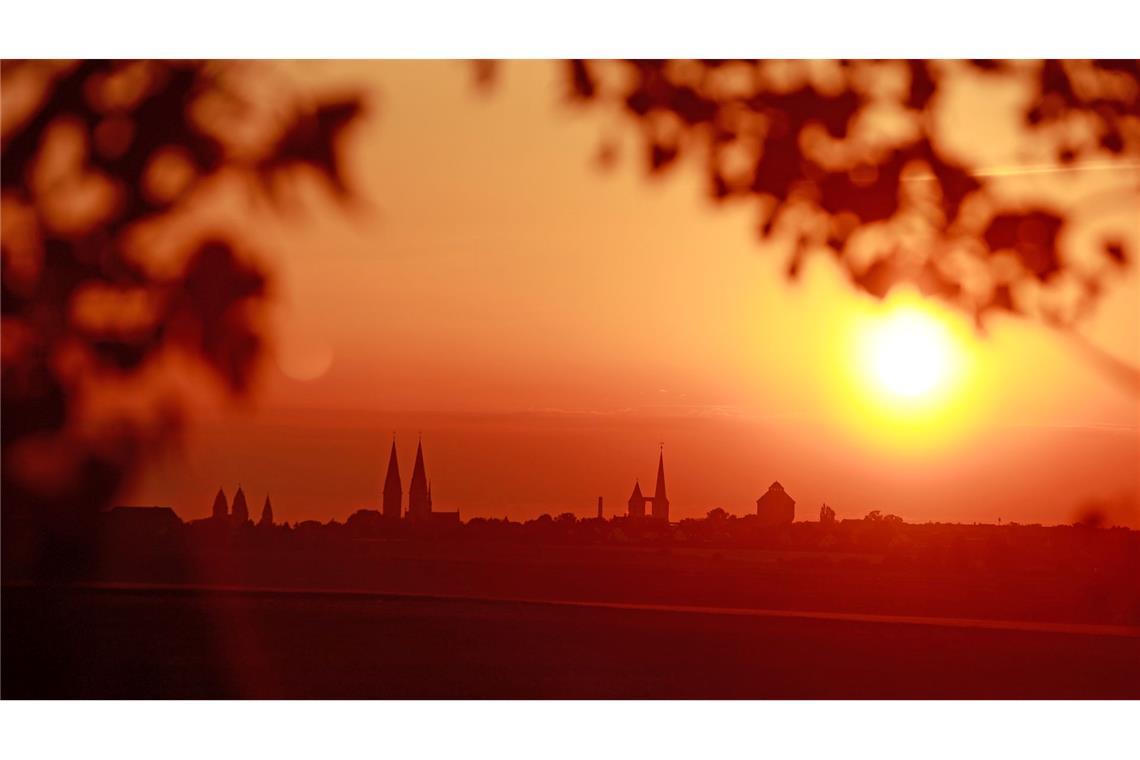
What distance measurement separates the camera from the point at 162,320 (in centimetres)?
412

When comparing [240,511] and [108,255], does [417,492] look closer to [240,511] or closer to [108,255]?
[240,511]

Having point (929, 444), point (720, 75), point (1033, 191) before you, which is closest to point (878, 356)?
point (929, 444)

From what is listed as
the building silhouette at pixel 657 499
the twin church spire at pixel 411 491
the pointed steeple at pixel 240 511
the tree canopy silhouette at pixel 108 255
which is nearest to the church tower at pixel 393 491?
the twin church spire at pixel 411 491

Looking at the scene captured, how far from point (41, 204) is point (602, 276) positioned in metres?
1.96

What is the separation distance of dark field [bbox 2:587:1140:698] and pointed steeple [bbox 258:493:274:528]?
245 mm

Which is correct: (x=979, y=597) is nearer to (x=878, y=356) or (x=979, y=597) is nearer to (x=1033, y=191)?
(x=878, y=356)

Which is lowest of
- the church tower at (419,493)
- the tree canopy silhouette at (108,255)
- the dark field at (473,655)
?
the dark field at (473,655)

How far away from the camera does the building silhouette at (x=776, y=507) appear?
14.1 feet

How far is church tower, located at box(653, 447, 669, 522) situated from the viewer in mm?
4281

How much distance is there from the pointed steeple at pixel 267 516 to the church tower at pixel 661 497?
1.35 metres

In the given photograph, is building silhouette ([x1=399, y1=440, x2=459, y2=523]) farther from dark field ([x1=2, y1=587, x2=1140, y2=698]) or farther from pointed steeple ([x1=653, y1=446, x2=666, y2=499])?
pointed steeple ([x1=653, y1=446, x2=666, y2=499])

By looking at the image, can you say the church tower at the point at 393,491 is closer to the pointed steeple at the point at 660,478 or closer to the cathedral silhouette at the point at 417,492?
the cathedral silhouette at the point at 417,492

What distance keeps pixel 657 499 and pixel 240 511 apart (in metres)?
1.47

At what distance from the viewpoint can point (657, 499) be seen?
14.1ft
